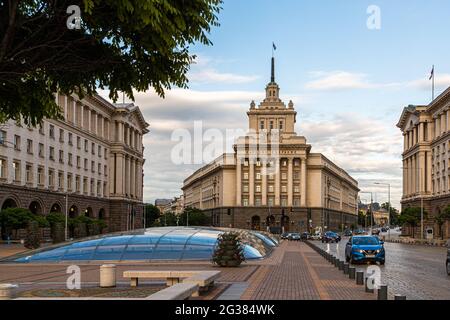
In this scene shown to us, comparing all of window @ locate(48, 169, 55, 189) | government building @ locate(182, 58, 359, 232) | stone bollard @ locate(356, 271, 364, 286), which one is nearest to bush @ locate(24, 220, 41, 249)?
window @ locate(48, 169, 55, 189)

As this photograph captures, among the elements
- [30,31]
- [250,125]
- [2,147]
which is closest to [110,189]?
[2,147]

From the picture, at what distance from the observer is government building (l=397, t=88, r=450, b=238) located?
103m

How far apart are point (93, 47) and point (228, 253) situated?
1962cm

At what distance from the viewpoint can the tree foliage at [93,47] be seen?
40.6 feet

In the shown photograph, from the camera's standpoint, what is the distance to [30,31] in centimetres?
1306

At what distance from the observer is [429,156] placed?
11806 cm

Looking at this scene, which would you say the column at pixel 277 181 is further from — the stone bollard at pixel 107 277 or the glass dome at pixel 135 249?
the stone bollard at pixel 107 277

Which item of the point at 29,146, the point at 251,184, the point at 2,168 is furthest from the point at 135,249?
the point at 251,184

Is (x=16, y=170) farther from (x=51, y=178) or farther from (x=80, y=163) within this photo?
(x=80, y=163)

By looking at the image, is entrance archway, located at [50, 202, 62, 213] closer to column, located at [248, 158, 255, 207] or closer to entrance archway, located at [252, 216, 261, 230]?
entrance archway, located at [252, 216, 261, 230]

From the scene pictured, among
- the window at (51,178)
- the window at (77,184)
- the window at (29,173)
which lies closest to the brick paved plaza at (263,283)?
the window at (29,173)
